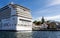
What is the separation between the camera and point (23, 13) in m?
34.7

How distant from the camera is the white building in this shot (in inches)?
1257

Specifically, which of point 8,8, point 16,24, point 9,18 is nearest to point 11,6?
point 8,8

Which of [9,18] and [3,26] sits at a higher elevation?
[9,18]

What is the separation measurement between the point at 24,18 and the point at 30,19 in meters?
3.55

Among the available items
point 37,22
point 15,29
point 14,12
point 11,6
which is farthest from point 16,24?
point 37,22

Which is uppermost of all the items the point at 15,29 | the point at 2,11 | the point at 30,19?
the point at 2,11

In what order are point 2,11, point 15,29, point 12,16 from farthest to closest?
point 2,11
point 12,16
point 15,29

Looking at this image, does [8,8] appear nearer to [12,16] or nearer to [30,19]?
[12,16]

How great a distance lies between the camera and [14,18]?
3234 centimetres

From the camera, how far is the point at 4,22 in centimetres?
3428

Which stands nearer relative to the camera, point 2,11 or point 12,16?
point 12,16

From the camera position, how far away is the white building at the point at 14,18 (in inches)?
1257

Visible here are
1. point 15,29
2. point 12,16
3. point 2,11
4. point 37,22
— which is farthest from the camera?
point 37,22

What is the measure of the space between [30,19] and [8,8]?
25.7 ft
